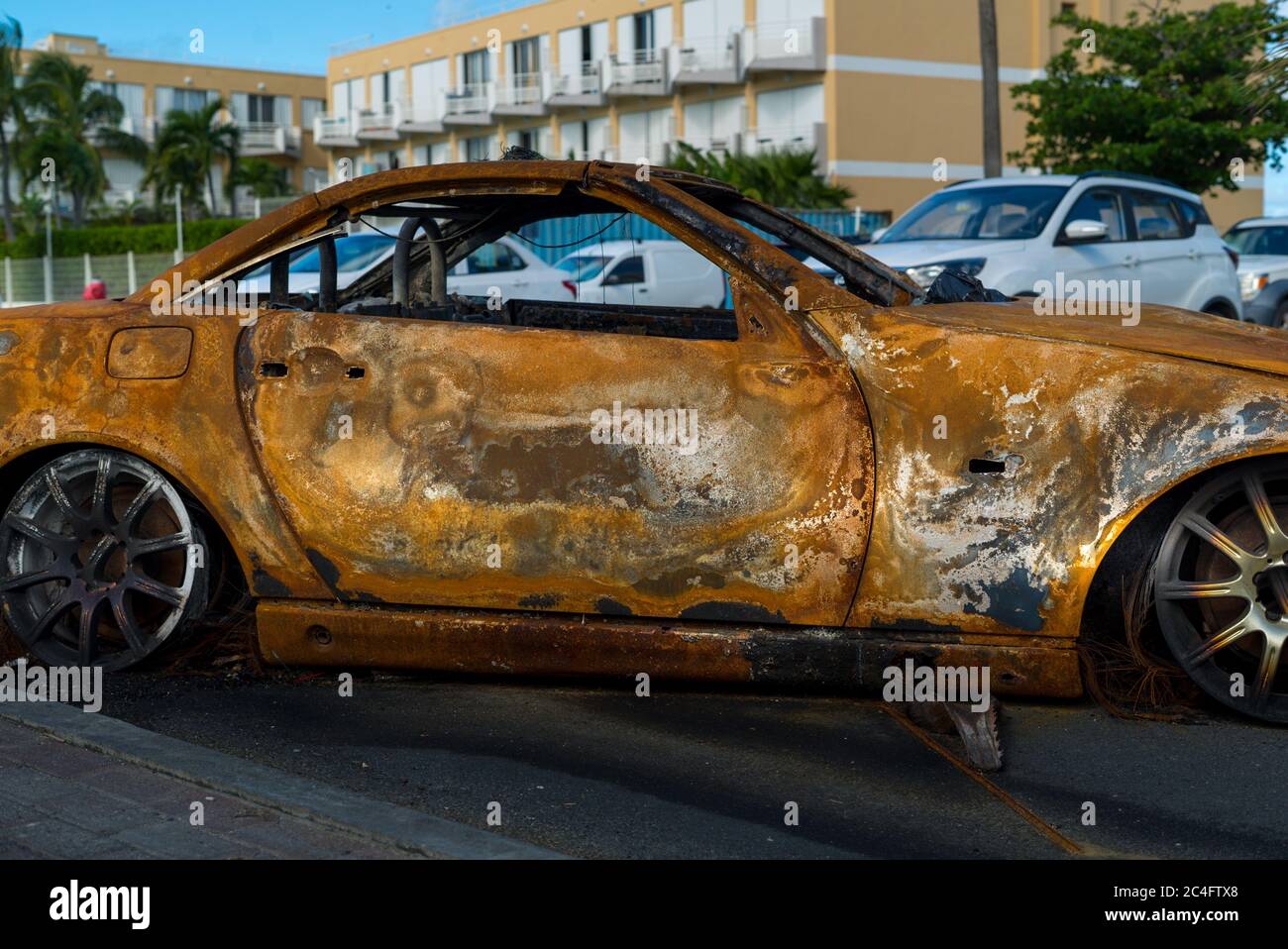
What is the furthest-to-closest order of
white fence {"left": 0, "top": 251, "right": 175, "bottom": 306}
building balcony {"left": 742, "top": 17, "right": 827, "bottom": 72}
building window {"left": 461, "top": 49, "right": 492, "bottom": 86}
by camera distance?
building window {"left": 461, "top": 49, "right": 492, "bottom": 86} → building balcony {"left": 742, "top": 17, "right": 827, "bottom": 72} → white fence {"left": 0, "top": 251, "right": 175, "bottom": 306}

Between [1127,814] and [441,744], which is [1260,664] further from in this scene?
Answer: [441,744]

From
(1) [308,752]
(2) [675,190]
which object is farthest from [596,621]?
(2) [675,190]

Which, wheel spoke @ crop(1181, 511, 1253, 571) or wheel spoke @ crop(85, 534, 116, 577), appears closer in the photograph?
wheel spoke @ crop(1181, 511, 1253, 571)

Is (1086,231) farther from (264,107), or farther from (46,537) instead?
(264,107)

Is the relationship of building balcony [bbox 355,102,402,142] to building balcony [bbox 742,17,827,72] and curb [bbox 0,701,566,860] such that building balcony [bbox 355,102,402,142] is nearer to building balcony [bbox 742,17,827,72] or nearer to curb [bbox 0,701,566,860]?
building balcony [bbox 742,17,827,72]

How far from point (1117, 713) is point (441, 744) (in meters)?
1.91

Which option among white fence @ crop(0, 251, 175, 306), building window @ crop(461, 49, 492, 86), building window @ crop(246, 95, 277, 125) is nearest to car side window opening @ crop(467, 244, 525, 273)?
white fence @ crop(0, 251, 175, 306)

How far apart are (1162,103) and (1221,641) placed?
2557cm

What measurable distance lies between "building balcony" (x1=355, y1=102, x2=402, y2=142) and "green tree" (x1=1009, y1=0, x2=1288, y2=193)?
40.5m

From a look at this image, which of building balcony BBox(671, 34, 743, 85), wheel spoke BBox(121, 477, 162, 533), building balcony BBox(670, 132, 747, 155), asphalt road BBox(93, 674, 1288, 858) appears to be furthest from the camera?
building balcony BBox(670, 132, 747, 155)

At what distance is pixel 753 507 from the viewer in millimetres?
4375

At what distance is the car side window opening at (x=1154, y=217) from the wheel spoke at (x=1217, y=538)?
31.5ft

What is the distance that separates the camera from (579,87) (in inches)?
2156

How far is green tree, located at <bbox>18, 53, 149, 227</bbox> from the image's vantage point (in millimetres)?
58219
